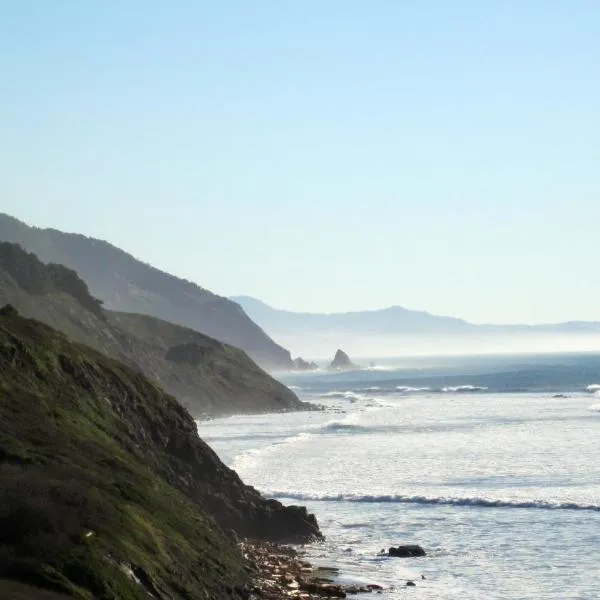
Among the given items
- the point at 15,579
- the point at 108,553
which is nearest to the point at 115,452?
the point at 108,553

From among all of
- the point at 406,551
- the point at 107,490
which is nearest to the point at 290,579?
the point at 406,551

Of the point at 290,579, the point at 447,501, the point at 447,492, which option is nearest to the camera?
the point at 290,579

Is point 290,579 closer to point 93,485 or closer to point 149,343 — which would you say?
point 93,485

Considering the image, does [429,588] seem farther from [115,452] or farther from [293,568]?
[115,452]

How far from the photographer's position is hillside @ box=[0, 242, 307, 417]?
14018cm

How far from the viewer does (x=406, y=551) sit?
45.7 meters

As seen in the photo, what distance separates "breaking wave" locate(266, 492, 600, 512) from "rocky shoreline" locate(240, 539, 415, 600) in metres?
16.1

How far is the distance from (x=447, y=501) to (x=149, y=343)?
11672 centimetres

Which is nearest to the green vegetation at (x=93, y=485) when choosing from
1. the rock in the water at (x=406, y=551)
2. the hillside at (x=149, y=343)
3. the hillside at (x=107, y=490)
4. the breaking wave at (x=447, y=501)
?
the hillside at (x=107, y=490)

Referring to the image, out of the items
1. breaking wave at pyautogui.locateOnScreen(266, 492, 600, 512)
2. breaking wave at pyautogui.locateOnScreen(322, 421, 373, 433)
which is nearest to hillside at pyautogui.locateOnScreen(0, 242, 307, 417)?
breaking wave at pyautogui.locateOnScreen(322, 421, 373, 433)

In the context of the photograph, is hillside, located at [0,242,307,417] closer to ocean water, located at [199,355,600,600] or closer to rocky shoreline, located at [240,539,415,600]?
ocean water, located at [199,355,600,600]

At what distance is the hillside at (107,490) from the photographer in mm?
28891

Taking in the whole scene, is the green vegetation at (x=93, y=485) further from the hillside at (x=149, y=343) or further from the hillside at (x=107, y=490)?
the hillside at (x=149, y=343)

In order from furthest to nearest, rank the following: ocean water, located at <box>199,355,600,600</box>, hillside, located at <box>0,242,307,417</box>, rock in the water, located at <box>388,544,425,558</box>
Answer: hillside, located at <box>0,242,307,417</box>
rock in the water, located at <box>388,544,425,558</box>
ocean water, located at <box>199,355,600,600</box>
